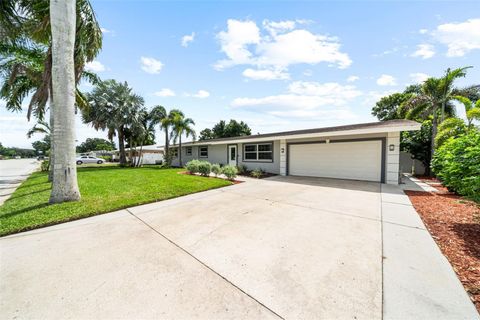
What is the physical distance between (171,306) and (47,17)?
9962mm

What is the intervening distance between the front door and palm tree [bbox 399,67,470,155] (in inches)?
471

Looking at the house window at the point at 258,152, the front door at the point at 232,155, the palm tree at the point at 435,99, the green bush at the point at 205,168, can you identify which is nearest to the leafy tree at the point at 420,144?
the palm tree at the point at 435,99

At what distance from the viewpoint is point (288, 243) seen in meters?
3.28

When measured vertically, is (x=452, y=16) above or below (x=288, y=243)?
above

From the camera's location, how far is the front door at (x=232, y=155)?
15.8 metres

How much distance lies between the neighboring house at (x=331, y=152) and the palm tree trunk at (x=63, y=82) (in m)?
9.80

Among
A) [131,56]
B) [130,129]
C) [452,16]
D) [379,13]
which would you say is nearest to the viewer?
[452,16]

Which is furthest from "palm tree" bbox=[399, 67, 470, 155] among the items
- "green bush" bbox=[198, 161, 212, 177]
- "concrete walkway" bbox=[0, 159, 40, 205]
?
"concrete walkway" bbox=[0, 159, 40, 205]

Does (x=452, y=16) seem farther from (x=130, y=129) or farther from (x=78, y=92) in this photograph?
(x=130, y=129)

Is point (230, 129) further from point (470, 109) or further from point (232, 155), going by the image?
point (470, 109)

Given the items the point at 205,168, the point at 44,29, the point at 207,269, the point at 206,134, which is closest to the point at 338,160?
the point at 205,168

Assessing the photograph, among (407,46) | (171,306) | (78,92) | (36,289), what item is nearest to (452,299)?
(171,306)

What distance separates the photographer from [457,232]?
146 inches

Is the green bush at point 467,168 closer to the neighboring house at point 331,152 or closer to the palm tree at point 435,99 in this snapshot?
the neighboring house at point 331,152
